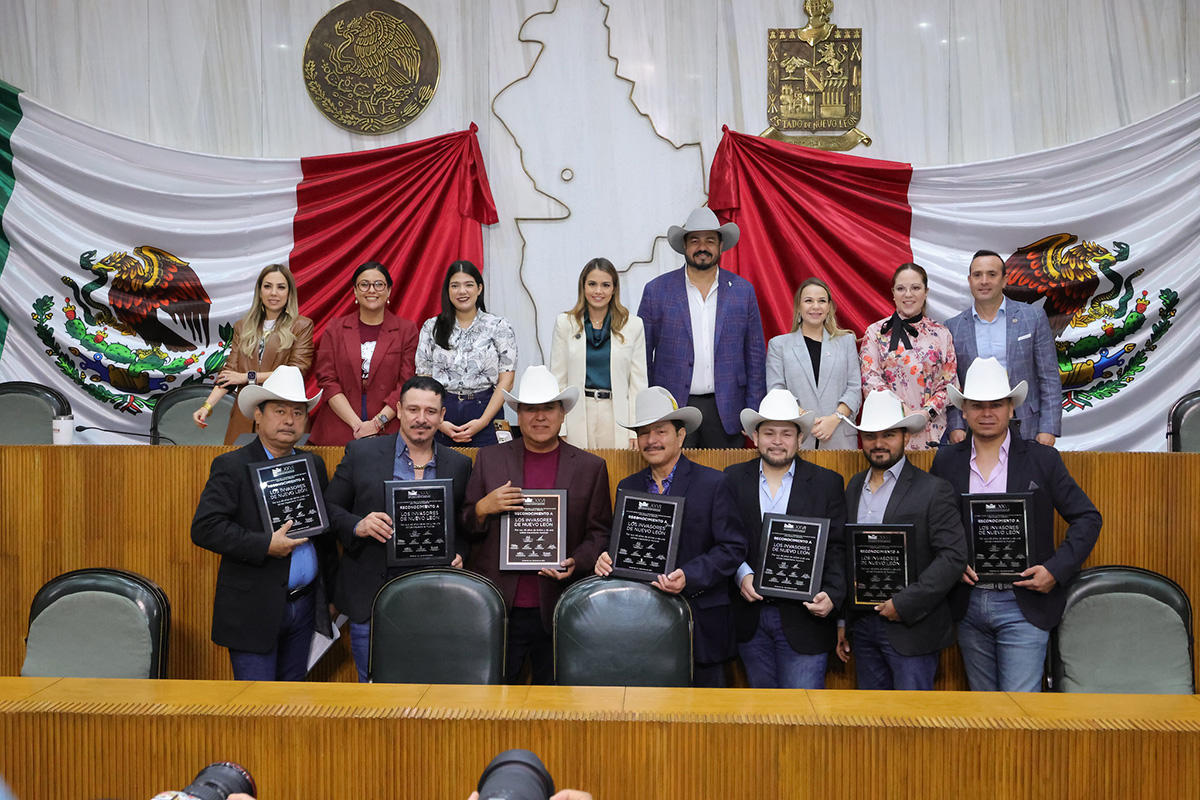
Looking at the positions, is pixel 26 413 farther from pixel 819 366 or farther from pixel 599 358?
pixel 819 366

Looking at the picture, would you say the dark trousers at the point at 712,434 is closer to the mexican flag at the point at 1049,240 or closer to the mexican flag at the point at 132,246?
the mexican flag at the point at 1049,240

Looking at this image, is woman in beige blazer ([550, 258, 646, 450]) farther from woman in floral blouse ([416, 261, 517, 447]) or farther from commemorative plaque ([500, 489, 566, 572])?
commemorative plaque ([500, 489, 566, 572])

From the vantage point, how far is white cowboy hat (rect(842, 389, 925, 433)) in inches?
153

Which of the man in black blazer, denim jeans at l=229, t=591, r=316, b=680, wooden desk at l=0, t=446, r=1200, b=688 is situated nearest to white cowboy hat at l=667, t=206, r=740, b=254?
wooden desk at l=0, t=446, r=1200, b=688

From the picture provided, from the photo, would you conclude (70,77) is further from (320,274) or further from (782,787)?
(782,787)

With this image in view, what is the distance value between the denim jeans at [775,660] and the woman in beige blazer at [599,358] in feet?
4.47

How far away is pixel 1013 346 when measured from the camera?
4.88m

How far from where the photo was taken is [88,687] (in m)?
2.48

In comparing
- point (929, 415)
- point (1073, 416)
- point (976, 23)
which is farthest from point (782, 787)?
point (976, 23)

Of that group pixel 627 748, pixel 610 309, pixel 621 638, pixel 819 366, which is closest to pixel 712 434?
pixel 819 366

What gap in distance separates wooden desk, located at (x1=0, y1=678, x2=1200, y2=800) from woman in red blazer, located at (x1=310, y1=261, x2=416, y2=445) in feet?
9.15

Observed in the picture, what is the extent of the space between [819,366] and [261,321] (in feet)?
9.23

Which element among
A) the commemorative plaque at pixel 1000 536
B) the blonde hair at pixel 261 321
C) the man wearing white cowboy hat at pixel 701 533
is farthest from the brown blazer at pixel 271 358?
the commemorative plaque at pixel 1000 536

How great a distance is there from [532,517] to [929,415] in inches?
80.1
